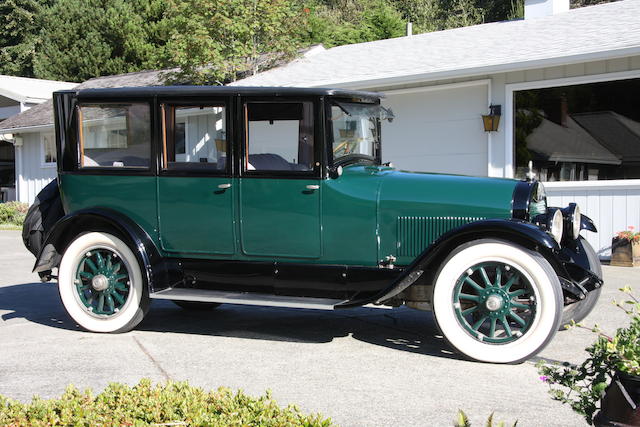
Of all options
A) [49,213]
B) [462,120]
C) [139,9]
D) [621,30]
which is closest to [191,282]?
[49,213]

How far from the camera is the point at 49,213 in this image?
21.2ft

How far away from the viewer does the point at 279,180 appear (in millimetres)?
5648

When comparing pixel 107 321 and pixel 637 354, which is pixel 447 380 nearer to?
pixel 637 354

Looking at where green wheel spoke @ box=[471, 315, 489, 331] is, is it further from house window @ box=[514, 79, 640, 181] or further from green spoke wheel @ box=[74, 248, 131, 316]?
house window @ box=[514, 79, 640, 181]

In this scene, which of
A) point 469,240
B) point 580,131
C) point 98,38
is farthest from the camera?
point 98,38

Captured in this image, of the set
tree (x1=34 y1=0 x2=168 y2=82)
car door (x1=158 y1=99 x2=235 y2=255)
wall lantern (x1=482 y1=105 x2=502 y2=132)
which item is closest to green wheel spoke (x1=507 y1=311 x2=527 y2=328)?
car door (x1=158 y1=99 x2=235 y2=255)

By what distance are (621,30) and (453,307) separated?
7316 mm

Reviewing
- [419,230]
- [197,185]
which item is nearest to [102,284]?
[197,185]

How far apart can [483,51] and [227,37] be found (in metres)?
7.51

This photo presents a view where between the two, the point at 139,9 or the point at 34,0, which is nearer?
the point at 139,9

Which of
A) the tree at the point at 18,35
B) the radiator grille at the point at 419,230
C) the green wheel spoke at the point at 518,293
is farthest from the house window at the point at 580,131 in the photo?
the tree at the point at 18,35

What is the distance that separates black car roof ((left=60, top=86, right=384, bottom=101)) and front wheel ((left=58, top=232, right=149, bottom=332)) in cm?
120

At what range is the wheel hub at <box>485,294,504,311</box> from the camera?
493 centimetres

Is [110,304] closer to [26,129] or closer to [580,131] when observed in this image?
[580,131]
